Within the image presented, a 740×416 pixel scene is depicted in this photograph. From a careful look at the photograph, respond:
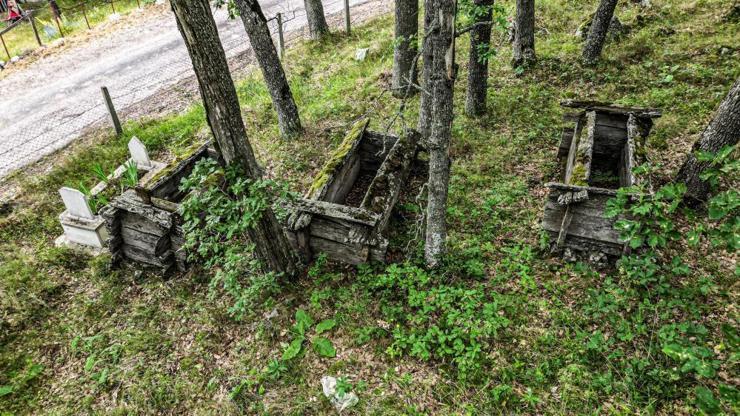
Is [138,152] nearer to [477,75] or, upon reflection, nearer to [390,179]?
[390,179]

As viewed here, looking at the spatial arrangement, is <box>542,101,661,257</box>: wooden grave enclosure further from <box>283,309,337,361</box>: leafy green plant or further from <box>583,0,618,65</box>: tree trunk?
<box>583,0,618,65</box>: tree trunk

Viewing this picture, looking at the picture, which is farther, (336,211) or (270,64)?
(270,64)

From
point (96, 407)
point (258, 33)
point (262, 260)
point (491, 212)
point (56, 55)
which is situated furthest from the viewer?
point (56, 55)

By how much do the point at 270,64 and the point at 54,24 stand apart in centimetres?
1525

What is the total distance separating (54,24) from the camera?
17.4m

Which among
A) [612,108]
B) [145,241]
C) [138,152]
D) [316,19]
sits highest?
[316,19]

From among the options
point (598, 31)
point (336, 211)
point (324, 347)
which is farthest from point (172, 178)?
point (598, 31)

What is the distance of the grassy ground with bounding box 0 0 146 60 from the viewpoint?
51.6 ft

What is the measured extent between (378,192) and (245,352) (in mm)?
2748

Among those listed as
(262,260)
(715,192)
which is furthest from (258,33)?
(715,192)

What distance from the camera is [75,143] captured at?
9.56 metres

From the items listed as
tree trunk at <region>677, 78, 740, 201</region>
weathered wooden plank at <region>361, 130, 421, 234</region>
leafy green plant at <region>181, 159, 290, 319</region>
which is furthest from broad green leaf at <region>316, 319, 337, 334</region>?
tree trunk at <region>677, 78, 740, 201</region>

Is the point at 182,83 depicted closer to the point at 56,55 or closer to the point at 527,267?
the point at 56,55

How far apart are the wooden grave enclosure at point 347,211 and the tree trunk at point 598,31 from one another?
5.43m
